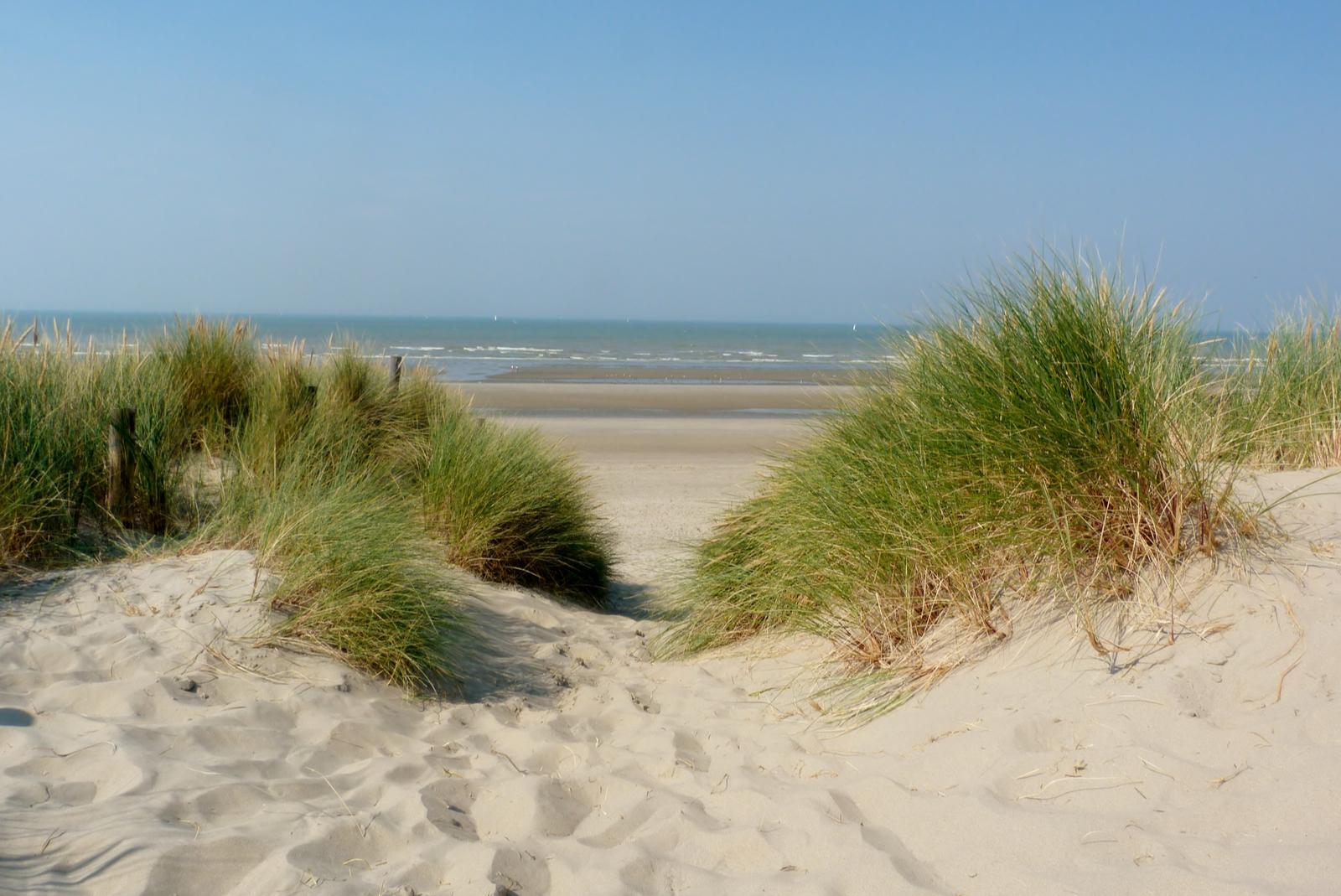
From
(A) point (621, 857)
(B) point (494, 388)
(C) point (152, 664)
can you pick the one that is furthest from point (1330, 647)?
(B) point (494, 388)

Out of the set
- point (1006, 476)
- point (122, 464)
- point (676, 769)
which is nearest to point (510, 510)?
point (122, 464)

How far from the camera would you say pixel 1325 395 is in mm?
5070

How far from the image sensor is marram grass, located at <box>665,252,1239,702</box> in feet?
10.1

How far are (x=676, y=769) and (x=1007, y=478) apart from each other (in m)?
1.59

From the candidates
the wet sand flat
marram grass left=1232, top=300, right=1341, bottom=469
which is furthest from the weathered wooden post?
the wet sand flat

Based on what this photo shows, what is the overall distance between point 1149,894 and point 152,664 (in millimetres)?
3297

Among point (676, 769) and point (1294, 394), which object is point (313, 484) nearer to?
point (676, 769)

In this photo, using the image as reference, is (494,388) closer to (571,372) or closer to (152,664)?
(571,372)

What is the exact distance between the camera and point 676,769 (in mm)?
3082

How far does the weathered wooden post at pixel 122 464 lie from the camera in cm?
476

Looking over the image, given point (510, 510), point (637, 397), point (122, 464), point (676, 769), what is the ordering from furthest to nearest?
point (637, 397) < point (510, 510) < point (122, 464) < point (676, 769)

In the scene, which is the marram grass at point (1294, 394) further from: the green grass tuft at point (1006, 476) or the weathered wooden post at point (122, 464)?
the weathered wooden post at point (122, 464)

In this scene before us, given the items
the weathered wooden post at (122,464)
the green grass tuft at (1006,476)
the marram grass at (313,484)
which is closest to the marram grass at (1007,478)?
the green grass tuft at (1006,476)

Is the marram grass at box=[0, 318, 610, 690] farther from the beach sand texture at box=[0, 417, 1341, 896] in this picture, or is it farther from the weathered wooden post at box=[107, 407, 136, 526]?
the beach sand texture at box=[0, 417, 1341, 896]
